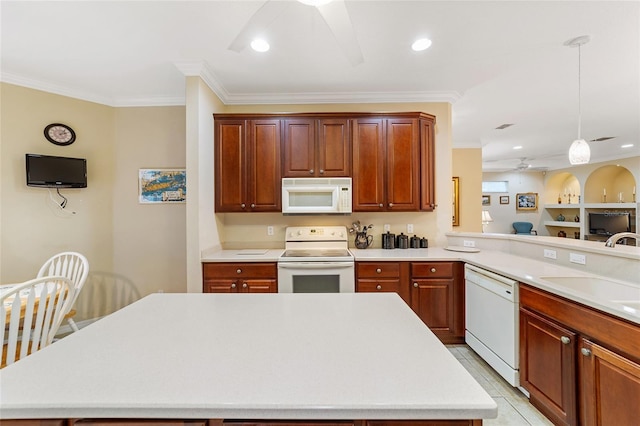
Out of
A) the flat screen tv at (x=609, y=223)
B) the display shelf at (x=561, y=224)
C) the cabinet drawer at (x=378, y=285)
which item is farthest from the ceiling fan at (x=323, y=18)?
the display shelf at (x=561, y=224)

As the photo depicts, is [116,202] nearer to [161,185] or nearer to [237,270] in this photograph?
[161,185]

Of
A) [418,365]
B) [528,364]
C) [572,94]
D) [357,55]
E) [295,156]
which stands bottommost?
[528,364]

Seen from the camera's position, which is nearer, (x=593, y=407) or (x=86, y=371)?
(x=86, y=371)

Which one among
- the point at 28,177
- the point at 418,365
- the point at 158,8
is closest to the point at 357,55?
the point at 158,8

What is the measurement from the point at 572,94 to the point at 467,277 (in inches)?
109

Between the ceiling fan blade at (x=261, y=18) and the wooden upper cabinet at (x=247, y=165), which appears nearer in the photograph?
the ceiling fan blade at (x=261, y=18)

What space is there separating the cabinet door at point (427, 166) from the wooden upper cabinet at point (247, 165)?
1626 millimetres

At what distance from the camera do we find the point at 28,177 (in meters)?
2.70

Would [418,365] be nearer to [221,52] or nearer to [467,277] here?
[467,277]

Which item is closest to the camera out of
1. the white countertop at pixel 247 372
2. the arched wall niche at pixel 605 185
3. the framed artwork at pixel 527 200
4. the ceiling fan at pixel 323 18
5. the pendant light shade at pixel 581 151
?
the white countertop at pixel 247 372

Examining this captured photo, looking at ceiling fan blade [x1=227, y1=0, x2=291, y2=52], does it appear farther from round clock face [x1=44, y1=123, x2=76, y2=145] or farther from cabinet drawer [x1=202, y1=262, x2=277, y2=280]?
round clock face [x1=44, y1=123, x2=76, y2=145]

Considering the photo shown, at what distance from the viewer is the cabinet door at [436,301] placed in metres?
2.65

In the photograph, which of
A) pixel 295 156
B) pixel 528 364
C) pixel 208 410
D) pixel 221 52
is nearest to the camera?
pixel 208 410

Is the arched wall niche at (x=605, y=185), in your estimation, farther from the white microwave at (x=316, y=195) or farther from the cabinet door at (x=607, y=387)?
the cabinet door at (x=607, y=387)
